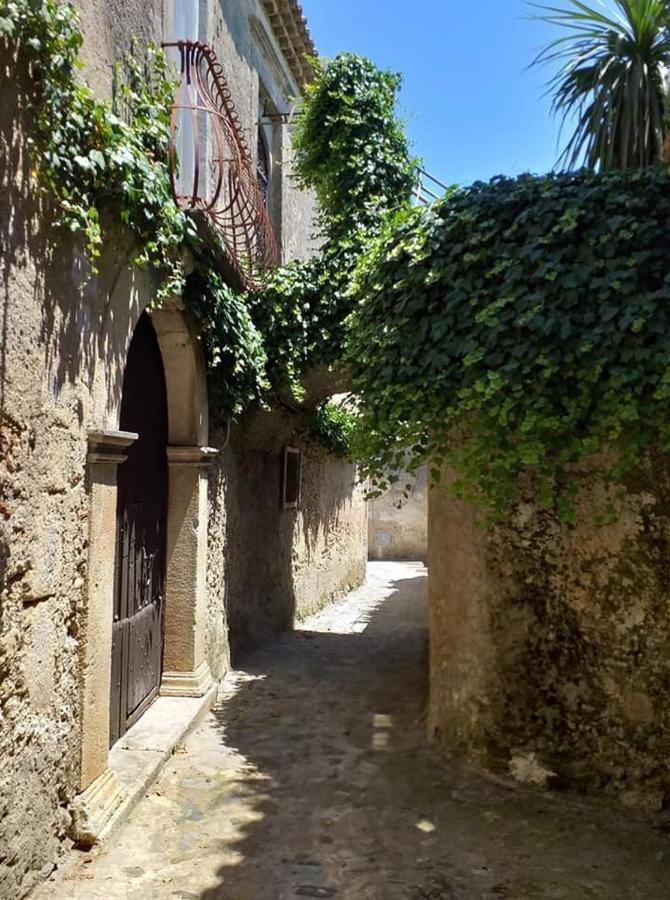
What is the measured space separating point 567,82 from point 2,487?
4.91 metres

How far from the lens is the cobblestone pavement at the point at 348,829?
302 centimetres

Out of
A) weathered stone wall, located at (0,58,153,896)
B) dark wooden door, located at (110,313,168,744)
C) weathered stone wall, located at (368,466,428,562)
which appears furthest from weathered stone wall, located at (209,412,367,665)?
weathered stone wall, located at (368,466,428,562)

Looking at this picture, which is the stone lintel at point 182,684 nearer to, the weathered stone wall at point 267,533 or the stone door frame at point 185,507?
the stone door frame at point 185,507

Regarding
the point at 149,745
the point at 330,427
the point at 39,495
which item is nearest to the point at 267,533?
the point at 330,427

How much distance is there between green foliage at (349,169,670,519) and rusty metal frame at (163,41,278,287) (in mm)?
1279

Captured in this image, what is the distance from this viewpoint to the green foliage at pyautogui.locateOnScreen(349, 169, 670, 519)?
3564mm

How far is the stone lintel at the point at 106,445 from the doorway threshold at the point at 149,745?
180cm

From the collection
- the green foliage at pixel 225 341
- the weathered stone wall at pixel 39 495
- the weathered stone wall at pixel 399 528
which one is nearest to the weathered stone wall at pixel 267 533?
the green foliage at pixel 225 341

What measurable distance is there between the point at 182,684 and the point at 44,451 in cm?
312

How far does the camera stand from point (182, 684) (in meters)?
5.38

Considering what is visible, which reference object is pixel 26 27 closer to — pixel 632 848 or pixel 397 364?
pixel 397 364

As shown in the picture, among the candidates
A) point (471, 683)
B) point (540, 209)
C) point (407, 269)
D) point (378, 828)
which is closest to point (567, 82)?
point (540, 209)

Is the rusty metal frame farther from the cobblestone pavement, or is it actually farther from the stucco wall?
the cobblestone pavement

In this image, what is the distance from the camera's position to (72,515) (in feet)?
10.4
